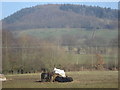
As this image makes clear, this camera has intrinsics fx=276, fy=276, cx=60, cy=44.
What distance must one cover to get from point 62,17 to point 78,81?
342cm

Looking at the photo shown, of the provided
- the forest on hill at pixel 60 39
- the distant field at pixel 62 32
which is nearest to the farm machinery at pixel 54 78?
the forest on hill at pixel 60 39

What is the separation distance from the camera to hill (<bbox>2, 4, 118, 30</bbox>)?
1091cm

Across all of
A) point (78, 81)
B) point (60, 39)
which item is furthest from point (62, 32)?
point (78, 81)

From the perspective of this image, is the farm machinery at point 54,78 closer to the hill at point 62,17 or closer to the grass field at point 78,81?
the grass field at point 78,81

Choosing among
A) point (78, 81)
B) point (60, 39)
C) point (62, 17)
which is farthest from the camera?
point (60, 39)

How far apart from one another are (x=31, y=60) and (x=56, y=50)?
46.0 inches

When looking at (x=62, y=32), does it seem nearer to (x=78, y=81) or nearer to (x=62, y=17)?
(x=62, y=17)

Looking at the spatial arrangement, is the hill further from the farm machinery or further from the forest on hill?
the farm machinery

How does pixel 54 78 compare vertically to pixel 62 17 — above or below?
below

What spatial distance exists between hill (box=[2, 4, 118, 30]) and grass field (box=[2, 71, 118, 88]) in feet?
6.54

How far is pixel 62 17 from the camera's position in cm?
1166

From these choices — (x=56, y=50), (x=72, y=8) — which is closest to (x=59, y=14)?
(x=72, y=8)

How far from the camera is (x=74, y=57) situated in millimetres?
11523

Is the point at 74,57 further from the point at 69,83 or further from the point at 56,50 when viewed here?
the point at 69,83
